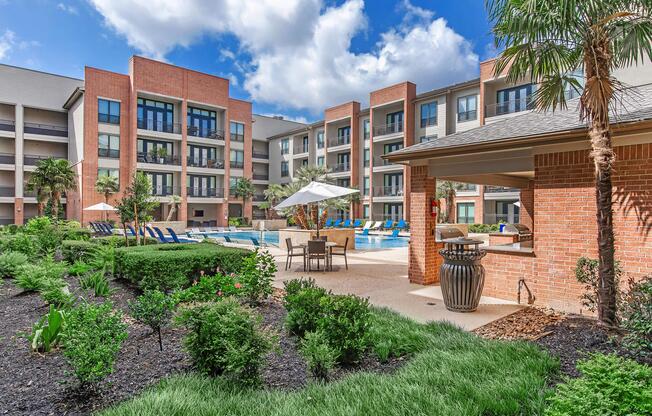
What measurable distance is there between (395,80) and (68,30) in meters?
28.8

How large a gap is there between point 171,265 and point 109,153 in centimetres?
Answer: 3198

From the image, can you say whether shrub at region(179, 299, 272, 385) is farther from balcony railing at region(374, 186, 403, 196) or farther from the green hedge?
balcony railing at region(374, 186, 403, 196)

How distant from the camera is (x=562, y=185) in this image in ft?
22.3

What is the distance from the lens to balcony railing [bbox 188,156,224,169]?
3917cm

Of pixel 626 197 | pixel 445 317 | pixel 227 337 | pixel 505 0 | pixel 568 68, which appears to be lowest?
pixel 445 317

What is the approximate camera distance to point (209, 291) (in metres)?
5.57

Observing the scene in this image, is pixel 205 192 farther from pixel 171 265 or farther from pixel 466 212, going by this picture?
pixel 171 265

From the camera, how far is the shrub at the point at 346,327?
427 centimetres

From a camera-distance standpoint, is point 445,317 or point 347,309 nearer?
point 347,309

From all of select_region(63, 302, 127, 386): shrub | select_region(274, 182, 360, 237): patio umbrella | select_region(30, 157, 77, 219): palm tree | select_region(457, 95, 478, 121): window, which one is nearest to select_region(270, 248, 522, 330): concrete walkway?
select_region(274, 182, 360, 237): patio umbrella

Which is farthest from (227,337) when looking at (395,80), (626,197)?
(395,80)

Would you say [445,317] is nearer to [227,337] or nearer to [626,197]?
[626,197]

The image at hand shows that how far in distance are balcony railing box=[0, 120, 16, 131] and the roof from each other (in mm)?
39361

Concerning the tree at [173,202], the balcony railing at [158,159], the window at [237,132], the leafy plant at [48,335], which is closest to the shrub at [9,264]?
the leafy plant at [48,335]
